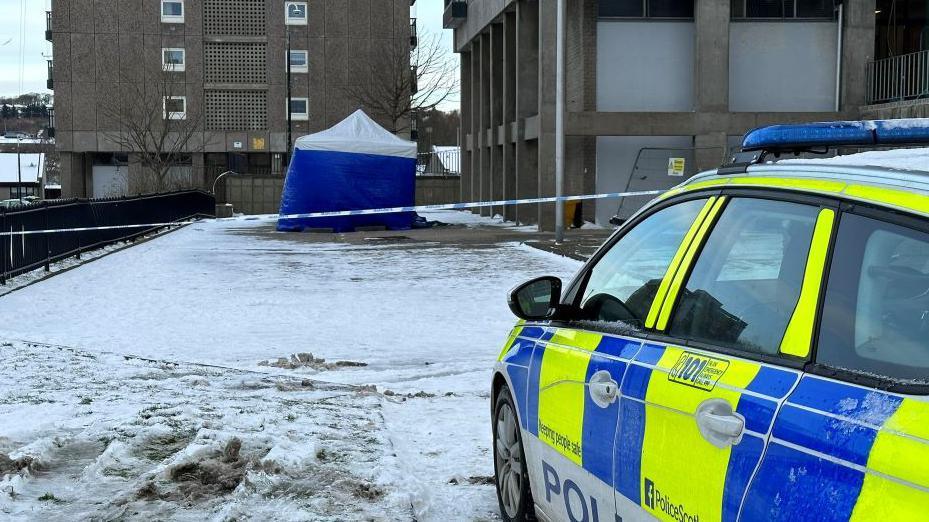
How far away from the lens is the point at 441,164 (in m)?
63.8

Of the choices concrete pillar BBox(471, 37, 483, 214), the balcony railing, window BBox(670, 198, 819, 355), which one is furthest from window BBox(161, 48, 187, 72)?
window BBox(670, 198, 819, 355)

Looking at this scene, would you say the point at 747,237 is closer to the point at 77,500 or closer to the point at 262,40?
the point at 77,500

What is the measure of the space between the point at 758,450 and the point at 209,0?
67378 mm

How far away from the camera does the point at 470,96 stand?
5666 centimetres

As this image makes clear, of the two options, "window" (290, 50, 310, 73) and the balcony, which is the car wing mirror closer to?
the balcony

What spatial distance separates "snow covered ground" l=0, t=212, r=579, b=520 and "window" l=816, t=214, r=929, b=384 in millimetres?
3116

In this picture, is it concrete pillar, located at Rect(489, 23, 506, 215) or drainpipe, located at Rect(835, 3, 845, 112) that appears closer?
drainpipe, located at Rect(835, 3, 845, 112)

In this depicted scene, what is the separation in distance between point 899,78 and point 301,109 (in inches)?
1627

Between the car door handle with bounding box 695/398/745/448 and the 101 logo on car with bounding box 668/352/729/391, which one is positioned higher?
the 101 logo on car with bounding box 668/352/729/391

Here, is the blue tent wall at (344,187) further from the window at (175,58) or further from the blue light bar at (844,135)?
the window at (175,58)

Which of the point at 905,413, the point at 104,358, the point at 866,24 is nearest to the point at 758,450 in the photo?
the point at 905,413

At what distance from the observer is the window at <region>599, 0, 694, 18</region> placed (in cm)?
3528

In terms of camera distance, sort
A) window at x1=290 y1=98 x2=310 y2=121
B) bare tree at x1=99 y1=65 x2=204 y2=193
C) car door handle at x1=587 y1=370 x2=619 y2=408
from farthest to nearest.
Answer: window at x1=290 y1=98 x2=310 y2=121
bare tree at x1=99 y1=65 x2=204 y2=193
car door handle at x1=587 y1=370 x2=619 y2=408

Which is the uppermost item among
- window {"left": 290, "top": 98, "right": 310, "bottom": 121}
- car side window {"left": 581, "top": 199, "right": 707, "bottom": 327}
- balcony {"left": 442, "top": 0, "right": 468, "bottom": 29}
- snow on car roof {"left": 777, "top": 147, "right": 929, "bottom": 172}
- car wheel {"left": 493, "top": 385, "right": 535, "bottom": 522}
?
balcony {"left": 442, "top": 0, "right": 468, "bottom": 29}
